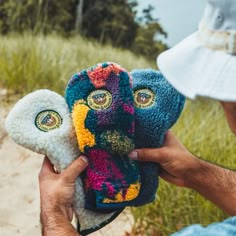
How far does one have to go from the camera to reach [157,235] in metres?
2.94

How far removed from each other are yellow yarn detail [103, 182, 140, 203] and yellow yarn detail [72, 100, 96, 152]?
0.57 ft

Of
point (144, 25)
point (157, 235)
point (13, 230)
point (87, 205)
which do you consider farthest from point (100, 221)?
point (144, 25)

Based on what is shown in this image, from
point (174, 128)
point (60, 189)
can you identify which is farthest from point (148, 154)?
point (174, 128)

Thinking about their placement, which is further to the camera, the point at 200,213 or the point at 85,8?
the point at 85,8

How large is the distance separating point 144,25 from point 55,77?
1155 centimetres

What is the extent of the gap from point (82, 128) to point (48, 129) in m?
0.11

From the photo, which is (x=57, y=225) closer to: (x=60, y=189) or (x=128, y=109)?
(x=60, y=189)

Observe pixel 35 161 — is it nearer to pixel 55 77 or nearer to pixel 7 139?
pixel 7 139

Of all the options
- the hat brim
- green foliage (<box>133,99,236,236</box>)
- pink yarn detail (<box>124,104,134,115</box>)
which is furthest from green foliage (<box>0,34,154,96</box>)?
the hat brim

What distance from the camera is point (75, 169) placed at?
5.75 feet

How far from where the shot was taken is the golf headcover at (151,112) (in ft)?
6.03

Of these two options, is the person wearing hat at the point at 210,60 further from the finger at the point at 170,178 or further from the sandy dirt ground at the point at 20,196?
the sandy dirt ground at the point at 20,196

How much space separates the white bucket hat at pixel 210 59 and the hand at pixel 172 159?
0.46 m

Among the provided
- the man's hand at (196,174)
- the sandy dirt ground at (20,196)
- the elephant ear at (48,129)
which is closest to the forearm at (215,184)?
the man's hand at (196,174)
